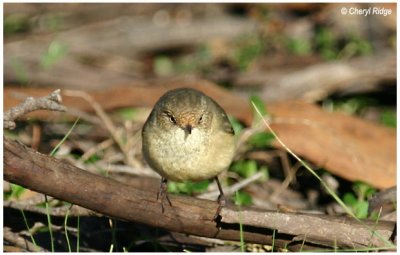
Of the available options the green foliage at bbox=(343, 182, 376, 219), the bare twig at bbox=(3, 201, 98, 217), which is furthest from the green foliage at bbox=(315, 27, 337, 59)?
the bare twig at bbox=(3, 201, 98, 217)

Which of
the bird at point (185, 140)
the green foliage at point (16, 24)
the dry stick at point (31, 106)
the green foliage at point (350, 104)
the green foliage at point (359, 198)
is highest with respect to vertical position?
the green foliage at point (16, 24)

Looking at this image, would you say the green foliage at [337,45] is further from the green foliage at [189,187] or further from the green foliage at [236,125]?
the green foliage at [189,187]

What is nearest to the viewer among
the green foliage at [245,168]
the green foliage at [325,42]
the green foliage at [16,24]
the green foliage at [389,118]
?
the green foliage at [245,168]

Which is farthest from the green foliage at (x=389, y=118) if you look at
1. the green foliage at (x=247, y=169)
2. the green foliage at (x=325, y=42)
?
the green foliage at (x=247, y=169)

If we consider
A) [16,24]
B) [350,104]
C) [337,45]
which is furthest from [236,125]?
[16,24]

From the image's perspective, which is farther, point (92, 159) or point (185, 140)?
point (92, 159)

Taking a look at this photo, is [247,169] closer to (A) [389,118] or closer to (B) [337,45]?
(A) [389,118]

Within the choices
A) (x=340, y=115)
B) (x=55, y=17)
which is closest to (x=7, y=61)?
(x=55, y=17)
